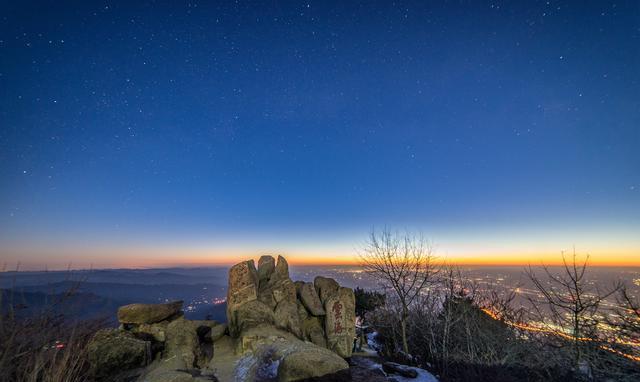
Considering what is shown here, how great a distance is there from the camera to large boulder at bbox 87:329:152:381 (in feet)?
41.8

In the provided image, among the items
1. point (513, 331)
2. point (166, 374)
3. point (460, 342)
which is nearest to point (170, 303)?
point (166, 374)

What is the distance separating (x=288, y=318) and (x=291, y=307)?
2.53ft

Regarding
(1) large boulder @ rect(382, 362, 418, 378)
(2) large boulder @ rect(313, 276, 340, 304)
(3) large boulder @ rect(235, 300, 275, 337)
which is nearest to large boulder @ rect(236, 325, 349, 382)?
(3) large boulder @ rect(235, 300, 275, 337)

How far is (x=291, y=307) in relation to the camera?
1925 cm

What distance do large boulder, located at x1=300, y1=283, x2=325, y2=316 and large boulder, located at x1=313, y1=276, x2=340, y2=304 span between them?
1.88 feet

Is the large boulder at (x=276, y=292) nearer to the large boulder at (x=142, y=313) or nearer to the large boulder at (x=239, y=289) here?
the large boulder at (x=239, y=289)

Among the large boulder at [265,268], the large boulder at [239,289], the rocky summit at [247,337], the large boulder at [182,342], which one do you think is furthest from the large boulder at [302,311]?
the large boulder at [182,342]

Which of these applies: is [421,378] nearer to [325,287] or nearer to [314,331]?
[314,331]

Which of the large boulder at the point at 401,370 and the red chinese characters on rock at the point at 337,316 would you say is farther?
the red chinese characters on rock at the point at 337,316

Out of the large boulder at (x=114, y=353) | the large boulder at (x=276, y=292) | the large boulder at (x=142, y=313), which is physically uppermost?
the large boulder at (x=276, y=292)

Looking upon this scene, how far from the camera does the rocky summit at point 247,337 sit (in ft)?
37.7

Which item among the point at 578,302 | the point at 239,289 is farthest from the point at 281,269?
the point at 578,302

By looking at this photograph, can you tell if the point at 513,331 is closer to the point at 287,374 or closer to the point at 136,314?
the point at 287,374

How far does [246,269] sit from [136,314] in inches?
253
